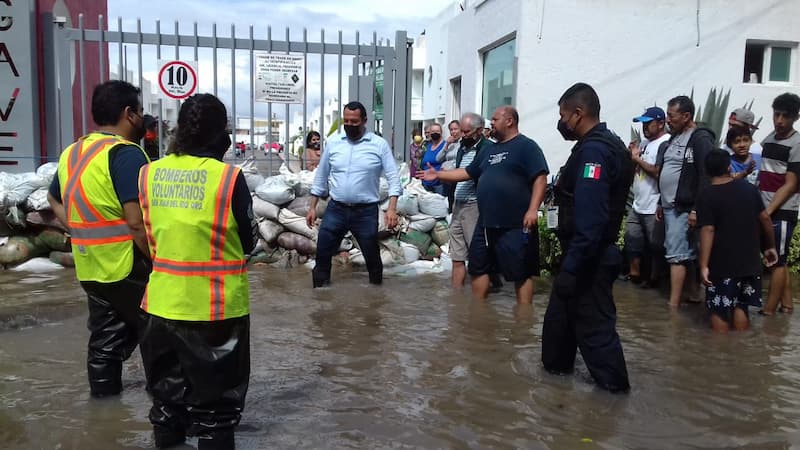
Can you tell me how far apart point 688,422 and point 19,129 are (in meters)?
7.64

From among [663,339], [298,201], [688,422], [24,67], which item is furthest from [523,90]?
[688,422]

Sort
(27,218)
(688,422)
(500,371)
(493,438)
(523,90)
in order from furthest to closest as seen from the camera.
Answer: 1. (523,90)
2. (27,218)
3. (500,371)
4. (688,422)
5. (493,438)

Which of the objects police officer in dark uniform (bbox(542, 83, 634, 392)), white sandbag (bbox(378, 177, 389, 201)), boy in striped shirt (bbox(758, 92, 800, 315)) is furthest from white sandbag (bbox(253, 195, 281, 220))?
boy in striped shirt (bbox(758, 92, 800, 315))

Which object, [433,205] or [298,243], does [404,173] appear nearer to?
[433,205]

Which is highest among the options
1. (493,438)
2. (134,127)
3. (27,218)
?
(134,127)

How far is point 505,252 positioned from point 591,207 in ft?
→ 6.93

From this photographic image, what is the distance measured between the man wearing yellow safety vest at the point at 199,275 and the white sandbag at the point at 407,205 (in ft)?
16.3

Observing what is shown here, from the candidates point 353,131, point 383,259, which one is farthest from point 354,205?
point 383,259

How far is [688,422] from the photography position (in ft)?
11.1

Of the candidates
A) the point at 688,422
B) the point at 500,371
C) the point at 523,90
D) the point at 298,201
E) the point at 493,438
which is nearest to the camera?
the point at 493,438

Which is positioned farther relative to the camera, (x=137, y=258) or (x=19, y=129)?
(x=19, y=129)

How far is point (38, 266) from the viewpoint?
7070 millimetres

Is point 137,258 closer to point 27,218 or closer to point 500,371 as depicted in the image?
point 500,371

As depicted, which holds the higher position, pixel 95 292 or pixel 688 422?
pixel 95 292
